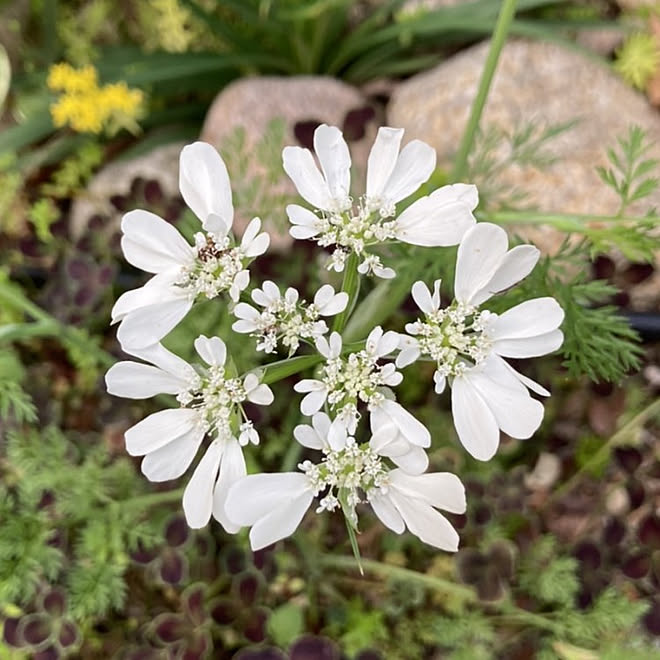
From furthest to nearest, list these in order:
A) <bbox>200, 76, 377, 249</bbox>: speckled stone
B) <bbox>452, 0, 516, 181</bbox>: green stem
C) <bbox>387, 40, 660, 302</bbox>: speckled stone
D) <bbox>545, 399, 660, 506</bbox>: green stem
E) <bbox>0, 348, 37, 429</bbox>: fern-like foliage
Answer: <bbox>200, 76, 377, 249</bbox>: speckled stone
<bbox>387, 40, 660, 302</bbox>: speckled stone
<bbox>545, 399, 660, 506</bbox>: green stem
<bbox>0, 348, 37, 429</bbox>: fern-like foliage
<bbox>452, 0, 516, 181</bbox>: green stem

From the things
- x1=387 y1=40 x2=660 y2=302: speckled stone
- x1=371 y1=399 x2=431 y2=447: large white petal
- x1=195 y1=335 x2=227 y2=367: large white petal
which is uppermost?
x1=387 y1=40 x2=660 y2=302: speckled stone

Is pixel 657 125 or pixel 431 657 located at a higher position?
pixel 657 125

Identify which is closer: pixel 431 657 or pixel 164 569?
pixel 164 569

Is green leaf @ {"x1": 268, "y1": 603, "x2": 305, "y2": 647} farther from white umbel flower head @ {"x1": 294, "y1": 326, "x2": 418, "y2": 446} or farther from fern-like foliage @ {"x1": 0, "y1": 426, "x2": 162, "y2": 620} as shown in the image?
white umbel flower head @ {"x1": 294, "y1": 326, "x2": 418, "y2": 446}

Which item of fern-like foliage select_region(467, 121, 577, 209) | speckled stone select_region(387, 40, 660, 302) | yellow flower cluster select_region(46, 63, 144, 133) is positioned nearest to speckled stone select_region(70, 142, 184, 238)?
yellow flower cluster select_region(46, 63, 144, 133)

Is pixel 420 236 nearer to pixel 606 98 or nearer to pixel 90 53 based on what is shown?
pixel 606 98

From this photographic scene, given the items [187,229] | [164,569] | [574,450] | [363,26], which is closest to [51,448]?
[164,569]

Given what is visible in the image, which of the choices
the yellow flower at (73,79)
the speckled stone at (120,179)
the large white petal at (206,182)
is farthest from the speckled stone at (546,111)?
the large white petal at (206,182)

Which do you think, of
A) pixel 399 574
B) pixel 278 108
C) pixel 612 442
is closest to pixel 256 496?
pixel 399 574
